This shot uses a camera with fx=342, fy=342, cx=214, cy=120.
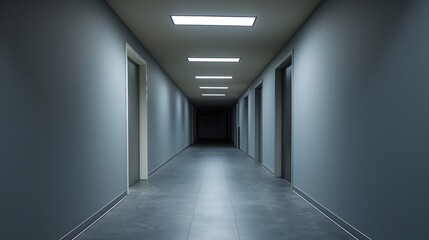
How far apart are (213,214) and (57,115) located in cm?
247

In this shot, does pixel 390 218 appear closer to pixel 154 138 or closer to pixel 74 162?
pixel 74 162

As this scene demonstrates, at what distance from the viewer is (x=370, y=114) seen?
3350 millimetres

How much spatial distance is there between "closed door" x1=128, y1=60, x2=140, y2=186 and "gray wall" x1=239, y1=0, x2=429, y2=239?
3.59 m

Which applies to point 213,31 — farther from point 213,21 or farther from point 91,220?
point 91,220

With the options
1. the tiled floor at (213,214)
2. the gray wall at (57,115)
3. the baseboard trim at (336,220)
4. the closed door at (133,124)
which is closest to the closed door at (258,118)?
the tiled floor at (213,214)

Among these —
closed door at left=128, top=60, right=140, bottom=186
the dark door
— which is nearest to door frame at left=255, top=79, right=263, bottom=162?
the dark door

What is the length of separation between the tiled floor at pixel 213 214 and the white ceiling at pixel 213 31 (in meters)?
2.98

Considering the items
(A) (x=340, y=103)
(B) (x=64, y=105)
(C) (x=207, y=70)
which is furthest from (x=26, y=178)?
(C) (x=207, y=70)

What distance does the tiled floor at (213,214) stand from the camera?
386 centimetres

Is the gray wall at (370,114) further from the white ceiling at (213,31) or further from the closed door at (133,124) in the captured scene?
the closed door at (133,124)

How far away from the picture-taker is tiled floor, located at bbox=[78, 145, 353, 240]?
12.7ft

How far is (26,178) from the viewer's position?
2734 millimetres

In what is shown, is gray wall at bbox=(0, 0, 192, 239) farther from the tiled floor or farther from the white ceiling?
→ the white ceiling

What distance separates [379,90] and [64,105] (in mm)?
3069
